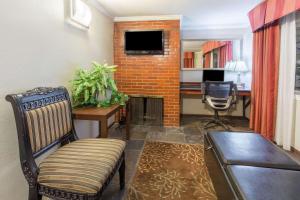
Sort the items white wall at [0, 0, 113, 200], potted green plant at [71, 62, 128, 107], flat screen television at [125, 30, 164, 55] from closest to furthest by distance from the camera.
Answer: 1. white wall at [0, 0, 113, 200]
2. potted green plant at [71, 62, 128, 107]
3. flat screen television at [125, 30, 164, 55]

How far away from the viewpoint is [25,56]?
66.5 inches

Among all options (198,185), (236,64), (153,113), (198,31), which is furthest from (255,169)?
(198,31)

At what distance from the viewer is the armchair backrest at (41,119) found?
1350 millimetres

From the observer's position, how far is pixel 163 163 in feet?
8.15

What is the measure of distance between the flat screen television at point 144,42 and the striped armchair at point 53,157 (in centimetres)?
252

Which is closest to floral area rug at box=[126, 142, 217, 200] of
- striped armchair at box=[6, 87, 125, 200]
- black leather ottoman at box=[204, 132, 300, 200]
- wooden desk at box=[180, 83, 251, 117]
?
black leather ottoman at box=[204, 132, 300, 200]

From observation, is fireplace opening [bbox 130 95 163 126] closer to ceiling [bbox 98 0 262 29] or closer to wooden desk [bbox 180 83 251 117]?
wooden desk [bbox 180 83 251 117]

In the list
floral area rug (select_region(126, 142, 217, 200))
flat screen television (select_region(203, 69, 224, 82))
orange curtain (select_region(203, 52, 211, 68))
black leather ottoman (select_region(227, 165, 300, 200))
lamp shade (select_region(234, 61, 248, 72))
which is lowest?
floral area rug (select_region(126, 142, 217, 200))

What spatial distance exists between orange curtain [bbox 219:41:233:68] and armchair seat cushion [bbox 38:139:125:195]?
388cm

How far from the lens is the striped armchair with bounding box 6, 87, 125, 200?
49.9 inches

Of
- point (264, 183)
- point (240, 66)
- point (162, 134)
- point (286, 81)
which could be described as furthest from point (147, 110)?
point (264, 183)

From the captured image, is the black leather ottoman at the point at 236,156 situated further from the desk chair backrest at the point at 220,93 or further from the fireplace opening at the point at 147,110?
the fireplace opening at the point at 147,110

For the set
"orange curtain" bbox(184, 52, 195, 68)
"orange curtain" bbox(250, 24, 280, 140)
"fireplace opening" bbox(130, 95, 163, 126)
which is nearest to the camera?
"orange curtain" bbox(250, 24, 280, 140)

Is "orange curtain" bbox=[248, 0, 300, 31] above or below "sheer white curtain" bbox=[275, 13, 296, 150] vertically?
above
